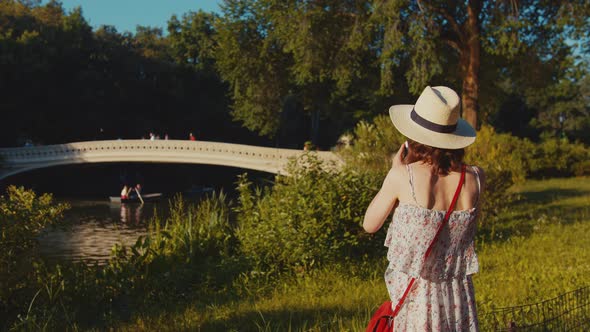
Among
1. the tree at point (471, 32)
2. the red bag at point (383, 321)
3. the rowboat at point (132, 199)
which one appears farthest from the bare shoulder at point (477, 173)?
the rowboat at point (132, 199)

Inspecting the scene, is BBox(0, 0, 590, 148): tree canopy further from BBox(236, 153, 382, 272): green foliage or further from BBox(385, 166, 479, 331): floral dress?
BBox(385, 166, 479, 331): floral dress

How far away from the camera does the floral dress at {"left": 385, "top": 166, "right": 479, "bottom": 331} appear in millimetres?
2645

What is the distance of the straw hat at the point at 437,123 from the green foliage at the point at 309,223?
496 cm

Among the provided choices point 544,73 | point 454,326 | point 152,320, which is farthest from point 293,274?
point 544,73

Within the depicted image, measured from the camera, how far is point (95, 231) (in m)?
19.8

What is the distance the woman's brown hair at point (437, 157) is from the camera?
2.65 m

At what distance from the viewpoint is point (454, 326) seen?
273 centimetres

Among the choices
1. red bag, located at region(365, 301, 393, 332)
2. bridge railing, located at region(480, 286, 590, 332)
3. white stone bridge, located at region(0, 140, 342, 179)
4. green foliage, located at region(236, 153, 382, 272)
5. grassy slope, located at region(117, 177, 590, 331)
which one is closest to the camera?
red bag, located at region(365, 301, 393, 332)

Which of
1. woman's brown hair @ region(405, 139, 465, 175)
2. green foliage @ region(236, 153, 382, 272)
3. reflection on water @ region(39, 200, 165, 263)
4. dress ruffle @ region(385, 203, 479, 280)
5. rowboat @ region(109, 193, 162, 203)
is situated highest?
woman's brown hair @ region(405, 139, 465, 175)

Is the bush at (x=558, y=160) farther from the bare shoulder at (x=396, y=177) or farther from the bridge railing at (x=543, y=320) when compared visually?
the bare shoulder at (x=396, y=177)

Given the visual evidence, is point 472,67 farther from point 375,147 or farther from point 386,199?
point 386,199

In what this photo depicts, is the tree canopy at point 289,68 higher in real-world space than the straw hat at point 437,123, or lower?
higher

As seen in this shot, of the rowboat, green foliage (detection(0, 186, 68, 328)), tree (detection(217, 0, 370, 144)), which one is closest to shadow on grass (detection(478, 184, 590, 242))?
green foliage (detection(0, 186, 68, 328))

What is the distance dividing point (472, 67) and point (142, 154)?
19.1m
